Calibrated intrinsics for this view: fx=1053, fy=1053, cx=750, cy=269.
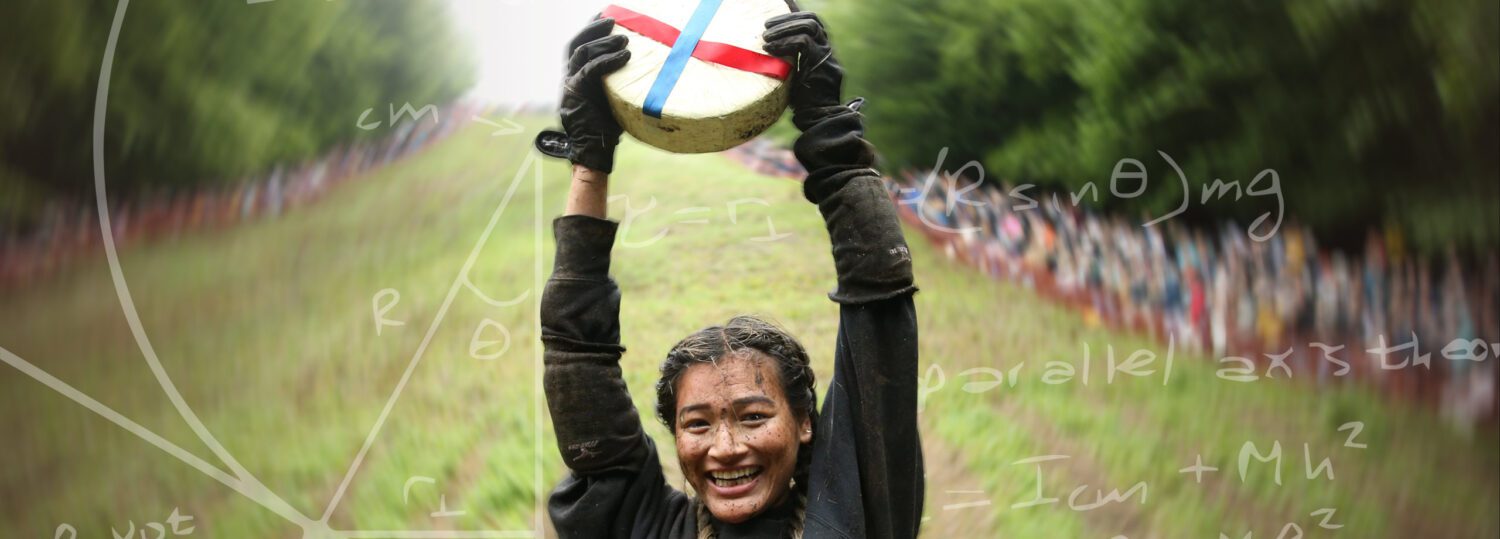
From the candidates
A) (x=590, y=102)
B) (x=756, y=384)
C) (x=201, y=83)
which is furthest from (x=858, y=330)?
(x=201, y=83)

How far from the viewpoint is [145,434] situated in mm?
2832

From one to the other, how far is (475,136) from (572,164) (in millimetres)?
1460

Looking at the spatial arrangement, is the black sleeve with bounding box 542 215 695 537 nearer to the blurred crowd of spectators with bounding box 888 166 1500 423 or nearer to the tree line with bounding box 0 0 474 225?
the tree line with bounding box 0 0 474 225

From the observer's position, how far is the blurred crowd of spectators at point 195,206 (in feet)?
9.16

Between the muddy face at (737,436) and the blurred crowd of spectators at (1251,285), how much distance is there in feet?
5.34

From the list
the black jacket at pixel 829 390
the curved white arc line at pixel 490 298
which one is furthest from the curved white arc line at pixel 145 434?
the black jacket at pixel 829 390

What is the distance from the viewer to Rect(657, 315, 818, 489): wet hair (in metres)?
1.64

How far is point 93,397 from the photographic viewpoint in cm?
282

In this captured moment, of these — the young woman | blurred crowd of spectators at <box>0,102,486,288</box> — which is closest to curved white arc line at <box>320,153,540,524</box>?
blurred crowd of spectators at <box>0,102,486,288</box>

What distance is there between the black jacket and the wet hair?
0.06 metres

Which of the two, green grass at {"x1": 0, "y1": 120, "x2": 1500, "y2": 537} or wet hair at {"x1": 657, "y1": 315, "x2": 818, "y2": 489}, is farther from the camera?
green grass at {"x1": 0, "y1": 120, "x2": 1500, "y2": 537}

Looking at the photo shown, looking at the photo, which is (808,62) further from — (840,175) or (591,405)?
(591,405)

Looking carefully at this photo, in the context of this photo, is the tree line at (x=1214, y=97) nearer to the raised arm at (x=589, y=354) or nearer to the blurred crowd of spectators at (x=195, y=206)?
the blurred crowd of spectators at (x=195, y=206)

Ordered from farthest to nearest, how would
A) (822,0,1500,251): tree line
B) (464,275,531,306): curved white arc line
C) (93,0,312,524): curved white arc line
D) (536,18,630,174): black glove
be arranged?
(464,275,531,306): curved white arc line < (93,0,312,524): curved white arc line < (822,0,1500,251): tree line < (536,18,630,174): black glove
